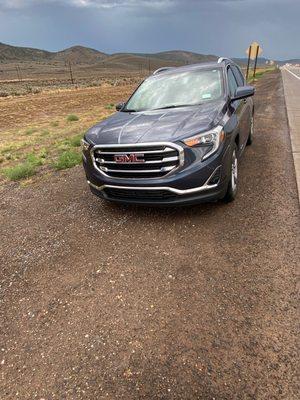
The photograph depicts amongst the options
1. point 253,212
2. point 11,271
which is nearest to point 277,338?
point 253,212

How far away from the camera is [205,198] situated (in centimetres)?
404

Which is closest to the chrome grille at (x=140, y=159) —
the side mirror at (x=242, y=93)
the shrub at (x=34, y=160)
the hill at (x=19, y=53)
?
the side mirror at (x=242, y=93)

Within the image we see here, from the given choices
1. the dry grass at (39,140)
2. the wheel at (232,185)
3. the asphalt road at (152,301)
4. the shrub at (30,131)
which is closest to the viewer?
the asphalt road at (152,301)

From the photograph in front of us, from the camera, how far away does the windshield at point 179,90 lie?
195 inches

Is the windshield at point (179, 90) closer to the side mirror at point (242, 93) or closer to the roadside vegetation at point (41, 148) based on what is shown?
the side mirror at point (242, 93)

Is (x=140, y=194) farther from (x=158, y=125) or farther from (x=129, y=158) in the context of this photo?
(x=158, y=125)

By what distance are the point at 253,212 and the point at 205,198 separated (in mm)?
849

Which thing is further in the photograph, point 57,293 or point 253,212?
point 253,212

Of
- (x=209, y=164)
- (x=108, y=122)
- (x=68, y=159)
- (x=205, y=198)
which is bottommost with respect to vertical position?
(x=68, y=159)

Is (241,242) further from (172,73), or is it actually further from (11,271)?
(172,73)

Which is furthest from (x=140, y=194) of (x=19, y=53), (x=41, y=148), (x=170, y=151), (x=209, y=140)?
(x=19, y=53)

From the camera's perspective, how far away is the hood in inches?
154

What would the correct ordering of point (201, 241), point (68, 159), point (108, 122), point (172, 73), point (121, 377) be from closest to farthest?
point (121, 377), point (201, 241), point (108, 122), point (172, 73), point (68, 159)

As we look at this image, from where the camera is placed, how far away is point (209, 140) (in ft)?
12.8
